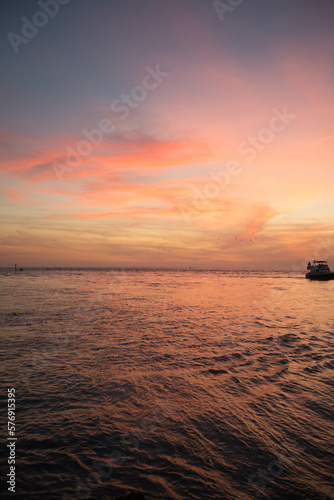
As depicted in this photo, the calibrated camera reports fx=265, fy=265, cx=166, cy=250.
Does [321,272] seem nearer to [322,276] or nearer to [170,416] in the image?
[322,276]

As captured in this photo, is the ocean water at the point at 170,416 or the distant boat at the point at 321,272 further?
the distant boat at the point at 321,272

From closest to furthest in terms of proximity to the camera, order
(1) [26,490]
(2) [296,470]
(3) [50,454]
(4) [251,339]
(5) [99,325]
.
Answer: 1. (1) [26,490]
2. (2) [296,470]
3. (3) [50,454]
4. (4) [251,339]
5. (5) [99,325]

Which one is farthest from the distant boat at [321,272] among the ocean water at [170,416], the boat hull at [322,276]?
the ocean water at [170,416]

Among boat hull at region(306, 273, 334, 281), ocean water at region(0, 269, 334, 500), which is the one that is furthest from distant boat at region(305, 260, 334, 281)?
ocean water at region(0, 269, 334, 500)

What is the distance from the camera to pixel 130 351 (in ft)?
51.6

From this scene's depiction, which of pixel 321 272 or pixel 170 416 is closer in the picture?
pixel 170 416

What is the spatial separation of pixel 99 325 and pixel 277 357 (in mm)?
14540

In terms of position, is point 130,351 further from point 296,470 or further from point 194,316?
point 194,316

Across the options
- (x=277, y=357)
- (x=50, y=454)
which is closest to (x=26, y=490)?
(x=50, y=454)

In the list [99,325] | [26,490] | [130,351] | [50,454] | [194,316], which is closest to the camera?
[26,490]

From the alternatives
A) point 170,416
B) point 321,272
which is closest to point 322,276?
point 321,272

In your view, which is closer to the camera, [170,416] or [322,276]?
[170,416]

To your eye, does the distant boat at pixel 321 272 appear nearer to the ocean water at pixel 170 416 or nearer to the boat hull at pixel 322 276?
the boat hull at pixel 322 276

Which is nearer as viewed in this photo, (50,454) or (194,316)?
(50,454)
